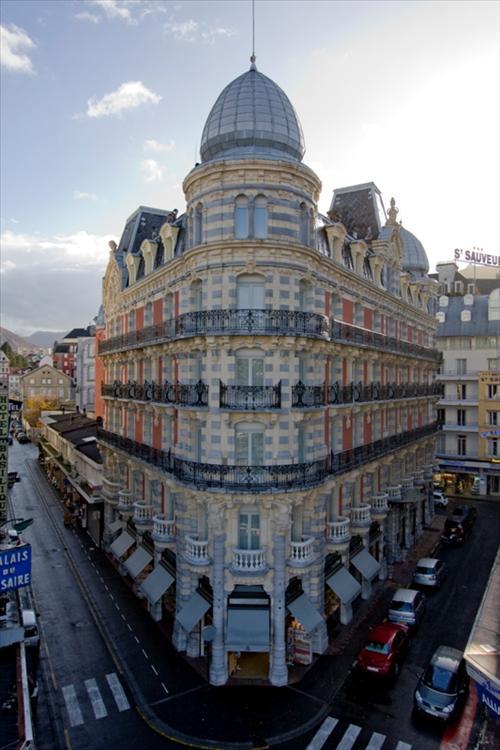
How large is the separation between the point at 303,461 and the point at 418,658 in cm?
1207

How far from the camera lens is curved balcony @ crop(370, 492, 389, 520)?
34.5 metres

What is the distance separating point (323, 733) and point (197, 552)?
9.26 m

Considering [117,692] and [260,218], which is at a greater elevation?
[260,218]

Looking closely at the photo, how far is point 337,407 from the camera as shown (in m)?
Result: 29.3

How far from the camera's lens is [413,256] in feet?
161

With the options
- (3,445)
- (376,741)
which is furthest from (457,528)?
(3,445)

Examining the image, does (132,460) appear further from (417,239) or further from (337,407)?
(417,239)

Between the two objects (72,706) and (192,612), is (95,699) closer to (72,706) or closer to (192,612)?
(72,706)

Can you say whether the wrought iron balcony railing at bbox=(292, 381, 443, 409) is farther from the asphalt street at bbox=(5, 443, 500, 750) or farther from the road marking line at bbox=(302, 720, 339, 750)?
the road marking line at bbox=(302, 720, 339, 750)

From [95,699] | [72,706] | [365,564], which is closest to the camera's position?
[72,706]

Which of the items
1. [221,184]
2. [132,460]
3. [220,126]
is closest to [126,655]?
[132,460]

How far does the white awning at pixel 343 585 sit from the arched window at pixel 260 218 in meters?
18.4

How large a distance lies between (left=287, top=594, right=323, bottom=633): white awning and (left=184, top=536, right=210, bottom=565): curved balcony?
4712mm

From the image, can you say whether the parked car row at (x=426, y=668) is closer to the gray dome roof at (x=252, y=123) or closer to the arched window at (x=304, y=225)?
the arched window at (x=304, y=225)
